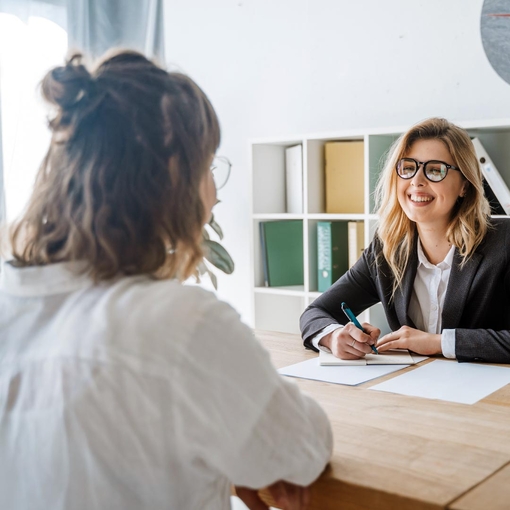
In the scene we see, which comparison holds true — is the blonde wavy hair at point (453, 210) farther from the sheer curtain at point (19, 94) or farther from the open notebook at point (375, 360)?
the sheer curtain at point (19, 94)

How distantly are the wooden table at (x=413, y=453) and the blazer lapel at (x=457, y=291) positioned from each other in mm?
569

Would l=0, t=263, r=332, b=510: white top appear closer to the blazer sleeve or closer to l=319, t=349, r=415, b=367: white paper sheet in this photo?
l=319, t=349, r=415, b=367: white paper sheet

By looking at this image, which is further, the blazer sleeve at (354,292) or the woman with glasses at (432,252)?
the blazer sleeve at (354,292)

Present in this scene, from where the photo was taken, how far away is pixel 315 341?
186 cm

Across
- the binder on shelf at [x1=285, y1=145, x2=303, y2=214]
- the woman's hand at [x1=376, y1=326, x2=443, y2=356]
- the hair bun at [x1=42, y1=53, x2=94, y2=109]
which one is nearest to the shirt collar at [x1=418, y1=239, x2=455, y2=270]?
the woman's hand at [x1=376, y1=326, x2=443, y2=356]

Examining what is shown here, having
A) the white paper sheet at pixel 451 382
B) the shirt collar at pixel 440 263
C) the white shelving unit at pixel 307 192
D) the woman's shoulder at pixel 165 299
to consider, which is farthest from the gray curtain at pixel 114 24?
the woman's shoulder at pixel 165 299

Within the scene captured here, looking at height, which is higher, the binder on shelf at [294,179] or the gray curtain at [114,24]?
the gray curtain at [114,24]

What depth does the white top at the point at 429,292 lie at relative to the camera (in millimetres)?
2070

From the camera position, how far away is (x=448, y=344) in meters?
1.74

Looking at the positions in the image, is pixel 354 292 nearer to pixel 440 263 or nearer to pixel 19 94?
pixel 440 263

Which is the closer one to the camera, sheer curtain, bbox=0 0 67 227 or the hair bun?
the hair bun

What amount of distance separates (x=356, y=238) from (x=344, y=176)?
0.29 metres

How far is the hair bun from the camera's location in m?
0.89

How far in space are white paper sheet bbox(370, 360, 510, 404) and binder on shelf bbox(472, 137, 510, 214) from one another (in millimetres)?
1084
